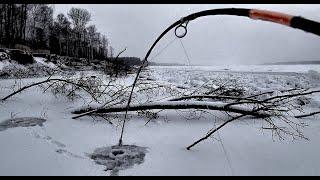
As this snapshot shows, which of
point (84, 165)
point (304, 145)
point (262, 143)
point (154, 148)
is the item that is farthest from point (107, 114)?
point (304, 145)

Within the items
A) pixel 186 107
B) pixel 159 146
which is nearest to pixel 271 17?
pixel 159 146

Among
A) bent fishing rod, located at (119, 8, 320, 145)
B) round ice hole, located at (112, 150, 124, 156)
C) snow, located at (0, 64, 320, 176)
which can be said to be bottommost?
round ice hole, located at (112, 150, 124, 156)

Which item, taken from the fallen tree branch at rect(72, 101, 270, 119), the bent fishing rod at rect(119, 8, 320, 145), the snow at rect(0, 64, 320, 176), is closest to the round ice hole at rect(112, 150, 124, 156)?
the snow at rect(0, 64, 320, 176)

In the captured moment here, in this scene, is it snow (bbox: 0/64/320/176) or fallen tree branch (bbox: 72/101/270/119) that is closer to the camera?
snow (bbox: 0/64/320/176)

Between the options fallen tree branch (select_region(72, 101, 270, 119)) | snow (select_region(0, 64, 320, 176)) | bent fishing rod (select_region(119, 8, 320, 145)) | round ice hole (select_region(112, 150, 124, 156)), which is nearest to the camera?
bent fishing rod (select_region(119, 8, 320, 145))

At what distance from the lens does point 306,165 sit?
153 inches

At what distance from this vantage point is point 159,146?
453 centimetres

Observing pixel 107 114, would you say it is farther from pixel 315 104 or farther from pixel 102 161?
pixel 315 104

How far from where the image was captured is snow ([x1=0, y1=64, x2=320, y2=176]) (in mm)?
3711

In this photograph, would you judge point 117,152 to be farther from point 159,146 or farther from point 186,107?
point 186,107

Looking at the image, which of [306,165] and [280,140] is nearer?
[306,165]

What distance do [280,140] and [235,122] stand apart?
3.83ft

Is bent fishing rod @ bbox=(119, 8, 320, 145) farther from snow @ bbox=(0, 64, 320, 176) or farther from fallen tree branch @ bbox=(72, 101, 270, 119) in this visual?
fallen tree branch @ bbox=(72, 101, 270, 119)

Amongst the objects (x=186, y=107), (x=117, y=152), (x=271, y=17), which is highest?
(x=271, y=17)
